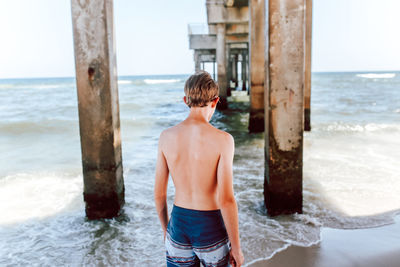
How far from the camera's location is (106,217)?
3.76 metres

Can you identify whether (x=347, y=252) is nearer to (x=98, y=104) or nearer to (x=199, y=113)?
(x=199, y=113)

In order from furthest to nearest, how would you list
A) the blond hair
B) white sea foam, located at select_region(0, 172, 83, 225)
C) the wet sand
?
1. white sea foam, located at select_region(0, 172, 83, 225)
2. the wet sand
3. the blond hair

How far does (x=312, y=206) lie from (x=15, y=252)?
324 cm

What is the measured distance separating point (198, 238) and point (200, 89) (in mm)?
695

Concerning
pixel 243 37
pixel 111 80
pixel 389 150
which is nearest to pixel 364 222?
pixel 111 80

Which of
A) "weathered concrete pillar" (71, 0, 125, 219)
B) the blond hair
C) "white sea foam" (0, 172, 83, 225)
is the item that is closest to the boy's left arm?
the blond hair

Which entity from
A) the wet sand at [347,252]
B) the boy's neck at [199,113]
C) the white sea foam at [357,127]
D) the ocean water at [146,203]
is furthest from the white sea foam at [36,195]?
the white sea foam at [357,127]

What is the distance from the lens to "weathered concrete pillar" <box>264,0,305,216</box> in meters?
3.28

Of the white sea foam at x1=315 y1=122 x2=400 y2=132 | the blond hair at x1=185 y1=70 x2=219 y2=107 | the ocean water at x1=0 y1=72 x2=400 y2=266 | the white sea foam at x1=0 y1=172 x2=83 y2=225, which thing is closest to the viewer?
the blond hair at x1=185 y1=70 x2=219 y2=107

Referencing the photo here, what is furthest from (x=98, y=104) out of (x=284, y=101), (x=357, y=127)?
(x=357, y=127)

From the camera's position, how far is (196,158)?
158cm

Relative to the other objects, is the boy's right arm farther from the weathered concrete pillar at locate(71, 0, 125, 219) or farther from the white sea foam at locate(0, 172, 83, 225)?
the white sea foam at locate(0, 172, 83, 225)

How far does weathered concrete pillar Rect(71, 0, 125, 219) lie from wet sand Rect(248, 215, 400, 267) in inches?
69.0

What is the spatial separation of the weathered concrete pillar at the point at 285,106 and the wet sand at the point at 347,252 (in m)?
0.58
